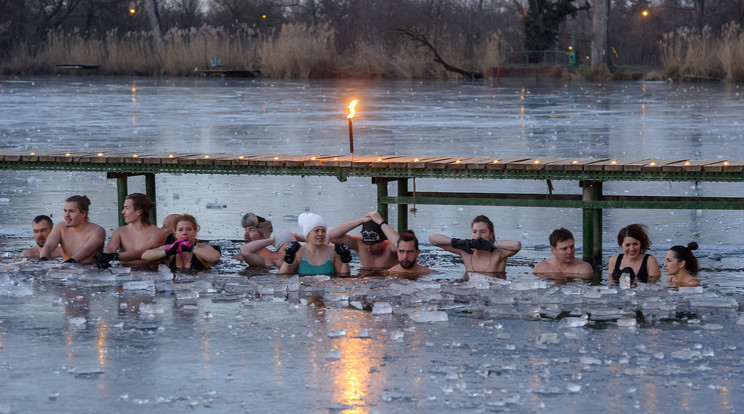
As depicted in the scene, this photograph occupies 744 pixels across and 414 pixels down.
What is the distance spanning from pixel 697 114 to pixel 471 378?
17.2 m

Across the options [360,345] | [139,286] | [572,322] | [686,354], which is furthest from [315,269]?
[686,354]

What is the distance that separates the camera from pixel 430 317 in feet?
24.6

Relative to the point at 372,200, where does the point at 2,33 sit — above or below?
above

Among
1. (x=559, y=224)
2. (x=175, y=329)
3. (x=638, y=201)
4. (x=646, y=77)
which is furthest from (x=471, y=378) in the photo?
(x=646, y=77)

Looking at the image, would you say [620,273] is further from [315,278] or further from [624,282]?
[315,278]

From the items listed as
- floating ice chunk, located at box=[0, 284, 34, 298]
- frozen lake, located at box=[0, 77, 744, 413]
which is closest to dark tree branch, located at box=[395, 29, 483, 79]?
frozen lake, located at box=[0, 77, 744, 413]

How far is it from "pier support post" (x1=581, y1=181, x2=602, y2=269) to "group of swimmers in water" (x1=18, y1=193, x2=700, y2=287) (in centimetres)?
74

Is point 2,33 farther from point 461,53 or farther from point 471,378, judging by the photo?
point 471,378

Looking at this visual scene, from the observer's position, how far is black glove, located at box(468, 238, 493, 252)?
9.05 metres

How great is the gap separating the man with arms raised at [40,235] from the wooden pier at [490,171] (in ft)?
3.43

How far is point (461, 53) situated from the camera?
4059 centimetres

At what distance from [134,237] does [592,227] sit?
3666mm

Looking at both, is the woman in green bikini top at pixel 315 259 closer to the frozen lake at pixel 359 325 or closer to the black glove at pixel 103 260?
the frozen lake at pixel 359 325

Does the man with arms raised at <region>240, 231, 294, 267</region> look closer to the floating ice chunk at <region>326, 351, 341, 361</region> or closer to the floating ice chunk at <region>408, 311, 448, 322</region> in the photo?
the floating ice chunk at <region>408, 311, 448, 322</region>
